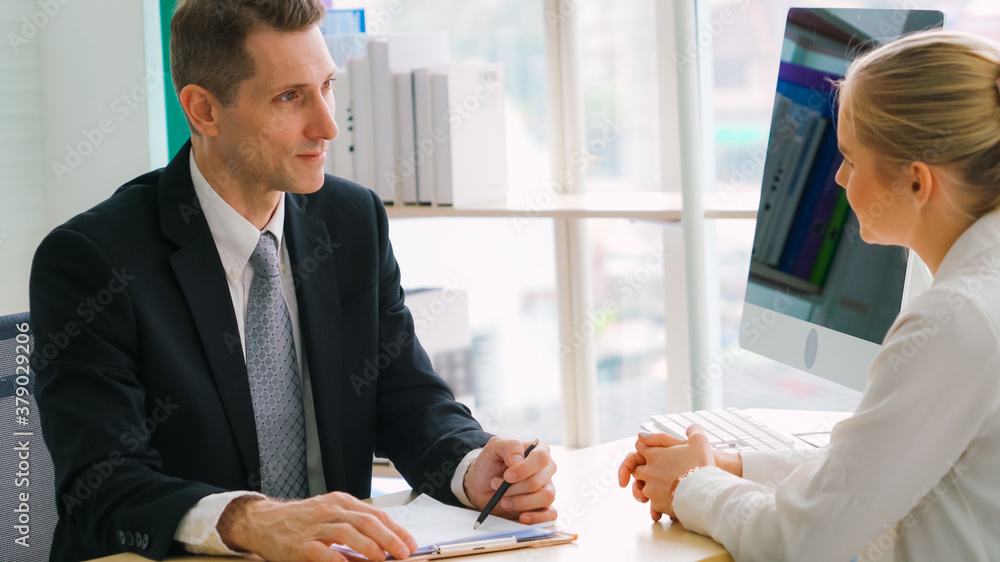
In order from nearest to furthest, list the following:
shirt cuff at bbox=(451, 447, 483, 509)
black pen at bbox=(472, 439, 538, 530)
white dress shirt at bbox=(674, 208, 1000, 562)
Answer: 1. white dress shirt at bbox=(674, 208, 1000, 562)
2. black pen at bbox=(472, 439, 538, 530)
3. shirt cuff at bbox=(451, 447, 483, 509)

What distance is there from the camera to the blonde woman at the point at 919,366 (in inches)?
37.9

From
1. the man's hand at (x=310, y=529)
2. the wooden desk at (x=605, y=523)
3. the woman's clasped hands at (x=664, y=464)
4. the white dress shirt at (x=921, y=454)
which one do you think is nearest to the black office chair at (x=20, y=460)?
the wooden desk at (x=605, y=523)

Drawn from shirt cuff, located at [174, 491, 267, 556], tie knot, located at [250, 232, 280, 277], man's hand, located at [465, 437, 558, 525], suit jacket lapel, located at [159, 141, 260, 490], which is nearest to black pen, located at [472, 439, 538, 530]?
man's hand, located at [465, 437, 558, 525]

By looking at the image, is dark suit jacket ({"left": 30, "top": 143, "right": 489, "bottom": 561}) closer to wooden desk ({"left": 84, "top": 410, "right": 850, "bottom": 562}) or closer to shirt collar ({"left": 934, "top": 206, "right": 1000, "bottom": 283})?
wooden desk ({"left": 84, "top": 410, "right": 850, "bottom": 562})

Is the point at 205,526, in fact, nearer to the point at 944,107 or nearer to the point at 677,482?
the point at 677,482

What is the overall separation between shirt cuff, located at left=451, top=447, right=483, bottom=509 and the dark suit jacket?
3 cm

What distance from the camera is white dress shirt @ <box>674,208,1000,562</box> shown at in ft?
3.14

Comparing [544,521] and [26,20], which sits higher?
[26,20]

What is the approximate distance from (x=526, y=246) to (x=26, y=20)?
1479 mm

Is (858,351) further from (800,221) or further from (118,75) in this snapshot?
(118,75)

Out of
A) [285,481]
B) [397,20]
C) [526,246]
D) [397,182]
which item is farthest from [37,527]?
[397,20]

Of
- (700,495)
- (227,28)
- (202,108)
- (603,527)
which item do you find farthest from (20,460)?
(700,495)

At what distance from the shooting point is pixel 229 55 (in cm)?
150

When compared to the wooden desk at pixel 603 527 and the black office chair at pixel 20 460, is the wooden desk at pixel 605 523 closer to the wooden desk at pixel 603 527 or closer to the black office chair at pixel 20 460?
the wooden desk at pixel 603 527
